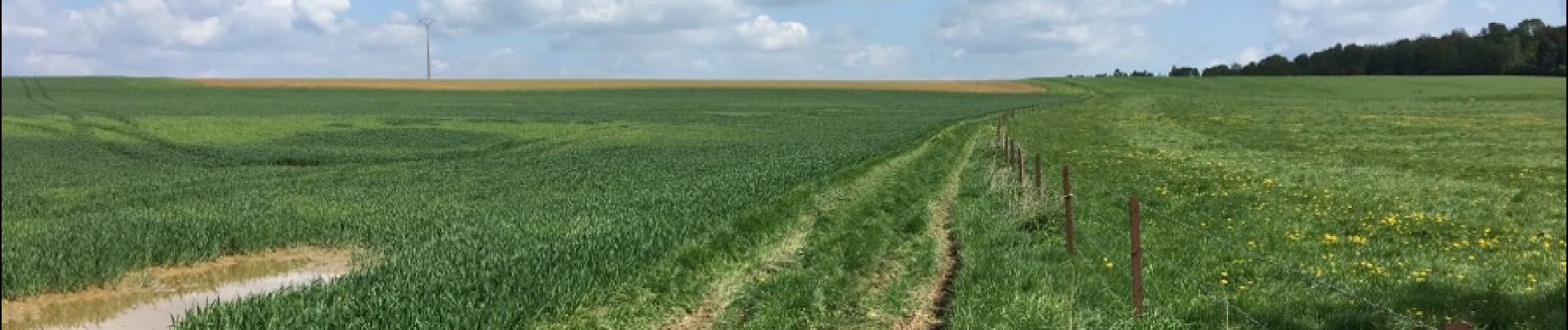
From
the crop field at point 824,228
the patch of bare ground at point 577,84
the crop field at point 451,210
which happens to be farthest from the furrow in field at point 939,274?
the patch of bare ground at point 577,84

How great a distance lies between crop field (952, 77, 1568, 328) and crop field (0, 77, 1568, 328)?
64 millimetres

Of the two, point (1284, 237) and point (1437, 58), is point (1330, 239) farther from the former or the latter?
point (1437, 58)

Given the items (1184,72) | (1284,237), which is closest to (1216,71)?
(1184,72)

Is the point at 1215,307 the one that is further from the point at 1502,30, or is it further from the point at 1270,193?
the point at 1502,30

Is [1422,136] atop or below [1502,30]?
below

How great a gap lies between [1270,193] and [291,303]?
1619cm

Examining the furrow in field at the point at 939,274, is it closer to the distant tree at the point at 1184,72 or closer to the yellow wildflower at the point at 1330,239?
the yellow wildflower at the point at 1330,239

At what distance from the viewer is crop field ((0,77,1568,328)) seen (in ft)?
30.4

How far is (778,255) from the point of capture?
12.4 m

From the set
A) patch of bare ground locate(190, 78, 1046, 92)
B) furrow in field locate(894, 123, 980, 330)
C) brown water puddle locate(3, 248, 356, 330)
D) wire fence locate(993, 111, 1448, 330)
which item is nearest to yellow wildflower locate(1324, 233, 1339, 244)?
wire fence locate(993, 111, 1448, 330)

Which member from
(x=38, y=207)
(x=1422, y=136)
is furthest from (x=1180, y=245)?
(x=1422, y=136)

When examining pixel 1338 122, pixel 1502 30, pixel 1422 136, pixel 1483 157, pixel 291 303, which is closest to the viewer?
pixel 291 303

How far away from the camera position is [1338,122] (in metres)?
44.8

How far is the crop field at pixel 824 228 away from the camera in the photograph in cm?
927
